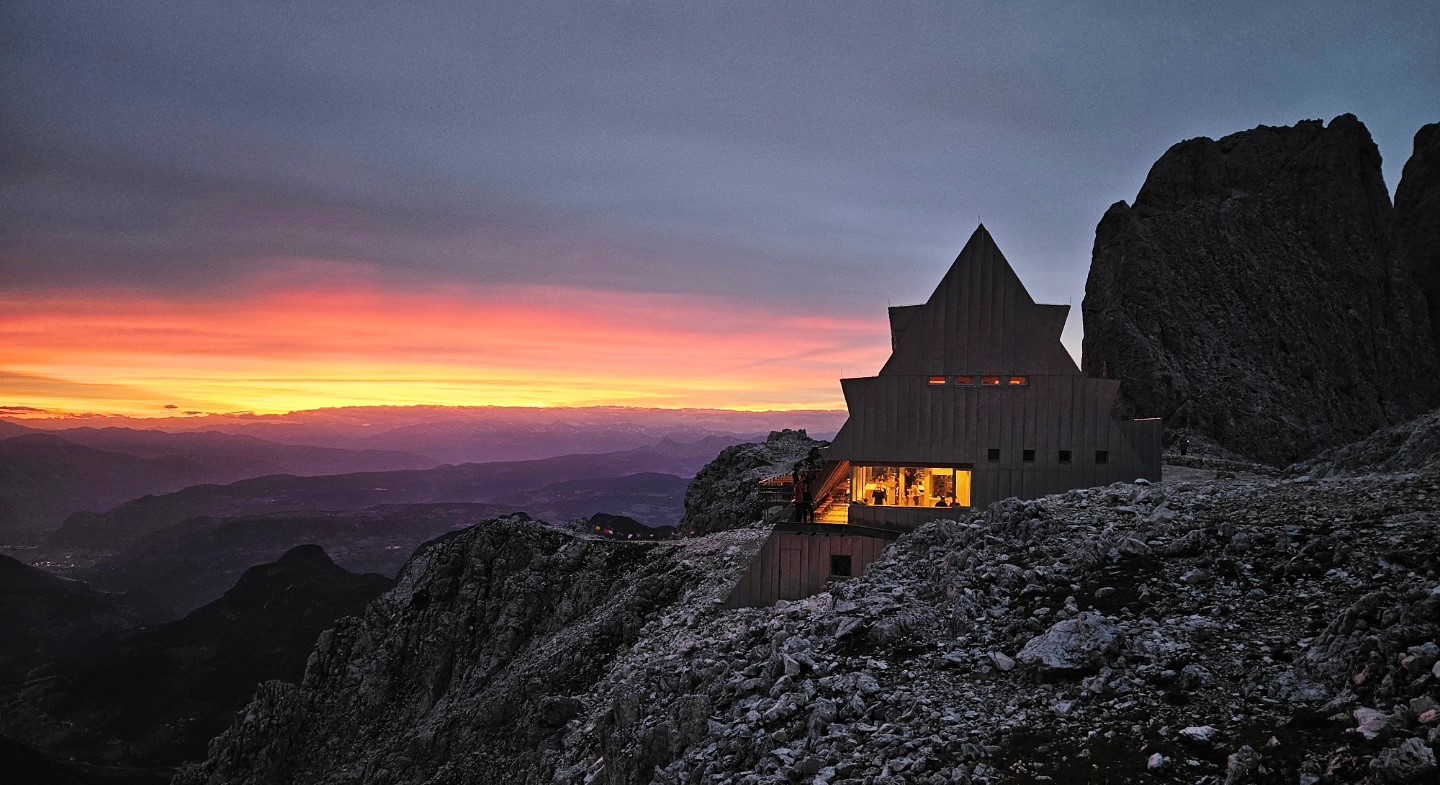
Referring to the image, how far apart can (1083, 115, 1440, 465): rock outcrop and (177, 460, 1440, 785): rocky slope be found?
78980 mm

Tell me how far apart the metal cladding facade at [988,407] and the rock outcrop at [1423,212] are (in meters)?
125

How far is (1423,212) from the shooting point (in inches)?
4783

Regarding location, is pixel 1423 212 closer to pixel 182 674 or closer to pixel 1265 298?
pixel 1265 298

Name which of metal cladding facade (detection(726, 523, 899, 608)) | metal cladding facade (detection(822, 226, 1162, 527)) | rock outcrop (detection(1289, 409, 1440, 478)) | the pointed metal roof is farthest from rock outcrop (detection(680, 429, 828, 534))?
rock outcrop (detection(1289, 409, 1440, 478))

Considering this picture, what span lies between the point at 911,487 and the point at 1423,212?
145 meters

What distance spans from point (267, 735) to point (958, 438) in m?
42.8

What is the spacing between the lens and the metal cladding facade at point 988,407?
28.7 meters

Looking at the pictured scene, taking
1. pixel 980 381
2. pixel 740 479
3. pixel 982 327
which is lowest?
pixel 740 479

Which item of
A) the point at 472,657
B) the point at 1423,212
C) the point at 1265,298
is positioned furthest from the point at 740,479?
the point at 1423,212

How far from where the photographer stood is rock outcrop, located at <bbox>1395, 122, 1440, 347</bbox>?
381ft

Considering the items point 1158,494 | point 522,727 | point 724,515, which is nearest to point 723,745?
point 1158,494

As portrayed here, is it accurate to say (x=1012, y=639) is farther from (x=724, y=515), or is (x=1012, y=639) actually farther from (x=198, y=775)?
(x=198, y=775)

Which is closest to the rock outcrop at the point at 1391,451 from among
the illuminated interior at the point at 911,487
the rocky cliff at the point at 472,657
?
the illuminated interior at the point at 911,487

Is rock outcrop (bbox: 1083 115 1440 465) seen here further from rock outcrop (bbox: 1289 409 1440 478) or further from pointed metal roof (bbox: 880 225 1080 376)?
pointed metal roof (bbox: 880 225 1080 376)
